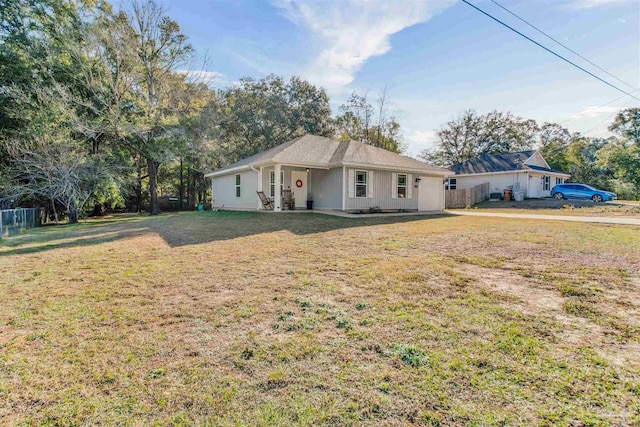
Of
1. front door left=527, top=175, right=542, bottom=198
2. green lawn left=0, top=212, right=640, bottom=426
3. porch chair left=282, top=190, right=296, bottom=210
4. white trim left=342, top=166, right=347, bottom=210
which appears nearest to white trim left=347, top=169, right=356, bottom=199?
white trim left=342, top=166, right=347, bottom=210

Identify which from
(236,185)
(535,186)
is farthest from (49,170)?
(535,186)

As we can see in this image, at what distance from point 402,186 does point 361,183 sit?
2.69 m

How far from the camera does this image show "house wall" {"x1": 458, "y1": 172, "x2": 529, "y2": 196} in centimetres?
2252

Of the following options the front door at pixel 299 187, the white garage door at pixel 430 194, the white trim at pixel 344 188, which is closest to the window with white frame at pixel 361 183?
the white trim at pixel 344 188

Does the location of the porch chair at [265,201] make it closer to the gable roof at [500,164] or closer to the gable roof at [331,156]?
the gable roof at [331,156]

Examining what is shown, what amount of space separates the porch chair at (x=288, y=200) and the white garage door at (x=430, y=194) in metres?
6.62

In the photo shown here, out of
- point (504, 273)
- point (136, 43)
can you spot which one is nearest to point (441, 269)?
point (504, 273)

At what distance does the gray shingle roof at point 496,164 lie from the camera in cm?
2317

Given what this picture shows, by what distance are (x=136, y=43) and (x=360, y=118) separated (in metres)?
20.3

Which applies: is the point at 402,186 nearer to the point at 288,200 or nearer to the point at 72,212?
the point at 288,200

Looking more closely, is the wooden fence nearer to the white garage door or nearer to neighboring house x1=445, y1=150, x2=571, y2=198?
neighboring house x1=445, y1=150, x2=571, y2=198

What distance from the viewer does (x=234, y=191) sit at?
1722 centimetres

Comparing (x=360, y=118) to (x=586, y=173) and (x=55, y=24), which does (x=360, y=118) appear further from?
(x=586, y=173)

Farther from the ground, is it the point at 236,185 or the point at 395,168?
the point at 395,168
